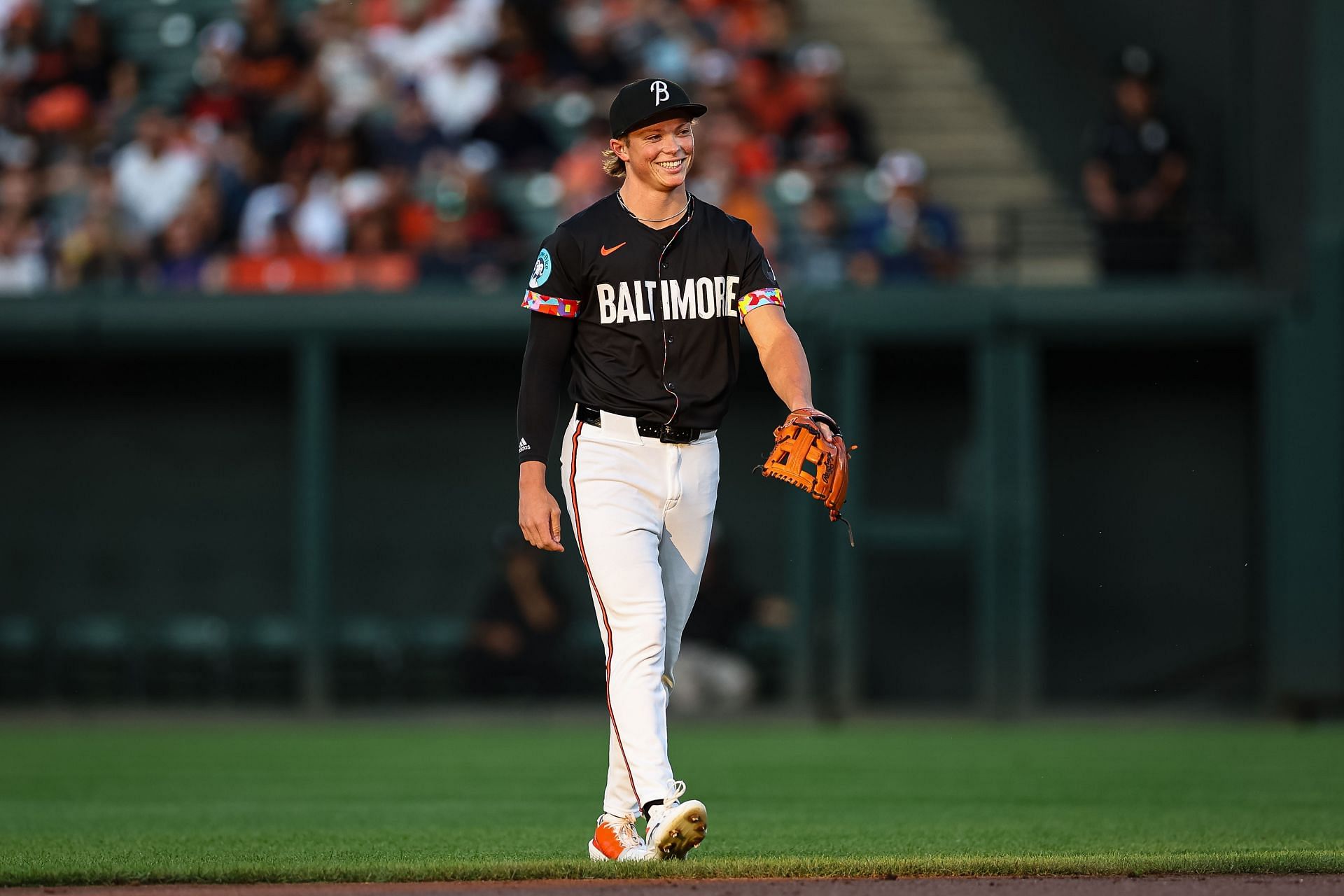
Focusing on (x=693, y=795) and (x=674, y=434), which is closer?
(x=674, y=434)

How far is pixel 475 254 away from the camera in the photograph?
527 inches

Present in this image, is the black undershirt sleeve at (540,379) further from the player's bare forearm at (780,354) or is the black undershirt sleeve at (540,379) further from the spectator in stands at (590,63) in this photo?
the spectator in stands at (590,63)

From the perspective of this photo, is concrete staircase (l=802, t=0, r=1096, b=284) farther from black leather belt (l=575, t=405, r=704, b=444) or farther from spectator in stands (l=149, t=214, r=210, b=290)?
black leather belt (l=575, t=405, r=704, b=444)

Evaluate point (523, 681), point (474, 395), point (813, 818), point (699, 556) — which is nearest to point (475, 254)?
point (474, 395)

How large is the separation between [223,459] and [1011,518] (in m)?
5.94

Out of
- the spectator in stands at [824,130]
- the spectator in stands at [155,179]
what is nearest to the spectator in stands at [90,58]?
the spectator in stands at [155,179]

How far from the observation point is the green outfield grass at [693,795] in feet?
17.2

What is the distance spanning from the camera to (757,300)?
505 cm

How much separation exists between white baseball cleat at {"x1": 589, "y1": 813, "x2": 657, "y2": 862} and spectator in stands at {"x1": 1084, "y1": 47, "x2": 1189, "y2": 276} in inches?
340

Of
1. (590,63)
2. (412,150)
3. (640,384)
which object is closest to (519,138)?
(412,150)

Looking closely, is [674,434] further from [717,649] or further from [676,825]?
[717,649]

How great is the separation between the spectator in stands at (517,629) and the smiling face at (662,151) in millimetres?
8561

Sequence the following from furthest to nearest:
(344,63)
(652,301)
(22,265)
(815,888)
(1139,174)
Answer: (344,63) → (22,265) → (1139,174) → (652,301) → (815,888)

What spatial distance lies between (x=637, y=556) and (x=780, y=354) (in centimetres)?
62
